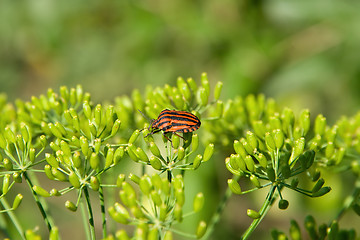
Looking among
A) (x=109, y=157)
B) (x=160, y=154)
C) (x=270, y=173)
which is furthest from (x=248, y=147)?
(x=109, y=157)

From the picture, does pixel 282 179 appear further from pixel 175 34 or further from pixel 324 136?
pixel 175 34

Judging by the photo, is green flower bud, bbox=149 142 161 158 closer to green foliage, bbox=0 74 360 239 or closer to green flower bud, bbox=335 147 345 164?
green foliage, bbox=0 74 360 239

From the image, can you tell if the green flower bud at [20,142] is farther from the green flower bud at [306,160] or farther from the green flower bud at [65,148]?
the green flower bud at [306,160]

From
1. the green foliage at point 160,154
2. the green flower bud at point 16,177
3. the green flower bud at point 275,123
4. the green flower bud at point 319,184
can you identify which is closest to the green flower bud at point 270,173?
the green foliage at point 160,154

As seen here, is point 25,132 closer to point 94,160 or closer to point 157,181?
point 94,160

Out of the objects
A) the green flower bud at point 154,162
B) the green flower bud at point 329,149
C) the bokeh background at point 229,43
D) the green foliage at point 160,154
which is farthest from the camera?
the bokeh background at point 229,43

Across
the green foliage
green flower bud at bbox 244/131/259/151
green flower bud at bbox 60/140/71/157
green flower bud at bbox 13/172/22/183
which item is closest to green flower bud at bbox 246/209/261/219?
the green foliage
